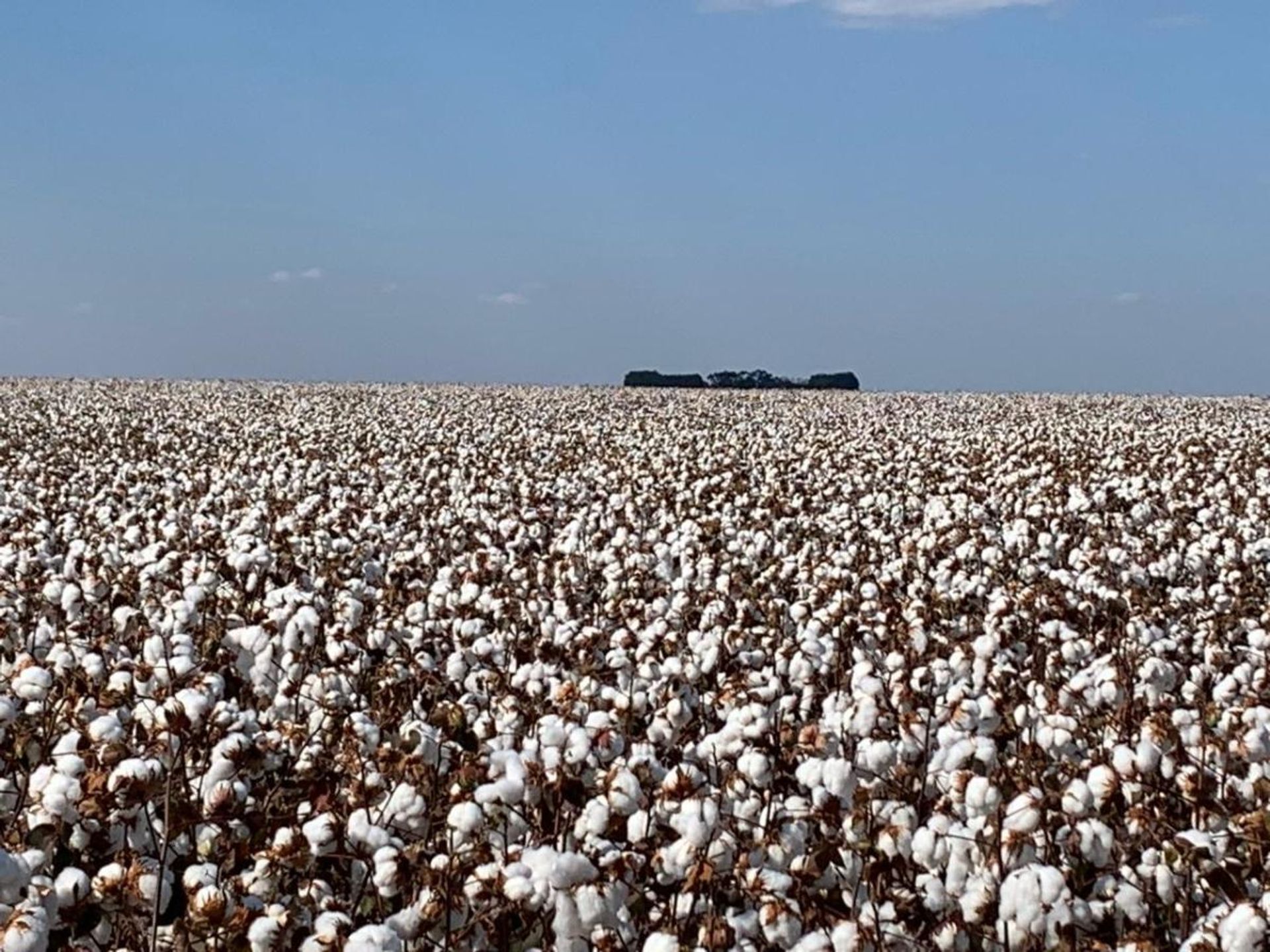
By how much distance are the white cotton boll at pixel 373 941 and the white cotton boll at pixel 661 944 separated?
68 cm

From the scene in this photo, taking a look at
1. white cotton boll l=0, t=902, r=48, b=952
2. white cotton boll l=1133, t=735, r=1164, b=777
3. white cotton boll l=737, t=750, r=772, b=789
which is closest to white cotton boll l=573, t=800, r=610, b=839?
white cotton boll l=737, t=750, r=772, b=789

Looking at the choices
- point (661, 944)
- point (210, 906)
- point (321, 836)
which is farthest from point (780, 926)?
point (210, 906)

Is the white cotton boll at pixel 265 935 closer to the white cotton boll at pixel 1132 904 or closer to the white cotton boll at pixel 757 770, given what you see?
the white cotton boll at pixel 757 770

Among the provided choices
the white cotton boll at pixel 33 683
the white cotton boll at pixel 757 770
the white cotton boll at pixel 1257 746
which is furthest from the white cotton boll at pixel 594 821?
the white cotton boll at pixel 1257 746

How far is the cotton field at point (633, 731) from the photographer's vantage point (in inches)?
163

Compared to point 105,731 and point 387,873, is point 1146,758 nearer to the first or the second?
point 387,873

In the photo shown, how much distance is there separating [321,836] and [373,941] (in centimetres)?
99

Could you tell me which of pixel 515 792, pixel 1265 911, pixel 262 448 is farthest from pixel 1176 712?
pixel 262 448

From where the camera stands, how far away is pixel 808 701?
286 inches

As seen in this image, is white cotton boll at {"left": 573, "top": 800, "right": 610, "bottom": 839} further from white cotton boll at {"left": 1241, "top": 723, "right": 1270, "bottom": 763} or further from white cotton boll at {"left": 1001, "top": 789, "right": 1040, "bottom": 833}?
white cotton boll at {"left": 1241, "top": 723, "right": 1270, "bottom": 763}

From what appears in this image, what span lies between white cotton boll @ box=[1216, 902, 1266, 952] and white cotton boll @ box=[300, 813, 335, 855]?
2592 millimetres

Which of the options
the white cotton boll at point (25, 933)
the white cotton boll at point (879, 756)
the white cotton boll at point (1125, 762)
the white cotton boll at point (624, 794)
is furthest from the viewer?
the white cotton boll at point (879, 756)

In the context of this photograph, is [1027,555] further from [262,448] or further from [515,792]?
[262,448]

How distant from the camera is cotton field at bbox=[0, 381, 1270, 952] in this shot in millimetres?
4129
